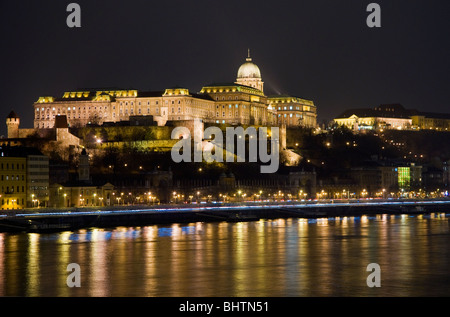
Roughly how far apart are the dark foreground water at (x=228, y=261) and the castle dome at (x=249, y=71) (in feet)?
233

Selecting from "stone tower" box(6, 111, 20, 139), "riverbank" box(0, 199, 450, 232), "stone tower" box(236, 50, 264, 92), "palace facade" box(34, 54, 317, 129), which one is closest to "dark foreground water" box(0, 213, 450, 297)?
"riverbank" box(0, 199, 450, 232)

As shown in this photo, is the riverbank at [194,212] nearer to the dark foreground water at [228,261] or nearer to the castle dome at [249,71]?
the dark foreground water at [228,261]

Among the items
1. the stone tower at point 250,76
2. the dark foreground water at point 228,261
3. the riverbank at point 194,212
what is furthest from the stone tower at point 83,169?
the stone tower at point 250,76

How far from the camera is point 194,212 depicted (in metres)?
69.8

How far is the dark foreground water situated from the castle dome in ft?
233

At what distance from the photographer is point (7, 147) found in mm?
70875

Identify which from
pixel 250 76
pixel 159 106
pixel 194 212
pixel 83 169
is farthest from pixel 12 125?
pixel 250 76

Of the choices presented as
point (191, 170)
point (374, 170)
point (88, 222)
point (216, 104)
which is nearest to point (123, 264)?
point (88, 222)

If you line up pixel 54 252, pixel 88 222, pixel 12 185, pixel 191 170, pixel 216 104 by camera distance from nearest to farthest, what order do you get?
pixel 54 252 < pixel 88 222 < pixel 12 185 < pixel 191 170 < pixel 216 104

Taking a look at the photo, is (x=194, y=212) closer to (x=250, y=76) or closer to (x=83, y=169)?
(x=83, y=169)

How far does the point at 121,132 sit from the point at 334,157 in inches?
928

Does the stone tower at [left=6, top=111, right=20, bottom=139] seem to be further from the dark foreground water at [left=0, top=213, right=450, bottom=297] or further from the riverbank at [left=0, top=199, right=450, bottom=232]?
the dark foreground water at [left=0, top=213, right=450, bottom=297]
